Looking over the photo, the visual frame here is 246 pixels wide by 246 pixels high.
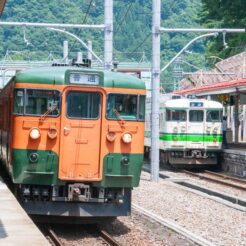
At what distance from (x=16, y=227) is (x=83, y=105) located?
8.85ft

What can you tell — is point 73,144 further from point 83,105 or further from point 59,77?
point 59,77

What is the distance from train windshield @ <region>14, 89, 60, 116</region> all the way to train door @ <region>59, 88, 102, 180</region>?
15 cm

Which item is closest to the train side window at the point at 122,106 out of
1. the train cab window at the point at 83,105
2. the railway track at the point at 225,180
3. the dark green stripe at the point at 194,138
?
the train cab window at the point at 83,105

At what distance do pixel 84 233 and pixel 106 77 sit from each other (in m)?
2.75

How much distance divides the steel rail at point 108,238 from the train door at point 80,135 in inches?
38.3

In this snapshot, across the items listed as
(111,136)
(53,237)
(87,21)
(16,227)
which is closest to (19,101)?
(111,136)

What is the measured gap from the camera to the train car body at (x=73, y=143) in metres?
12.6

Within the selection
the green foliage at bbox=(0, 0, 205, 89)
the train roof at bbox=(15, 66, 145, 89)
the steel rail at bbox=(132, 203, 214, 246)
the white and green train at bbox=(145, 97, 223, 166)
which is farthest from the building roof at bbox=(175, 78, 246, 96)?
the green foliage at bbox=(0, 0, 205, 89)

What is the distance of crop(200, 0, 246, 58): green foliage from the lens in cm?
4781

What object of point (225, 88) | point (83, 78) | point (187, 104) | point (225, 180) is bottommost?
point (225, 180)

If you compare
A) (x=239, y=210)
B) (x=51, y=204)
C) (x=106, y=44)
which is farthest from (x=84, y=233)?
(x=106, y=44)

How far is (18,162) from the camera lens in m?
12.7

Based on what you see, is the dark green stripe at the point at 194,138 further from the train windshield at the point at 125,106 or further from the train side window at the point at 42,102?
the train side window at the point at 42,102

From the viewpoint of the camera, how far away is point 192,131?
29375 millimetres
